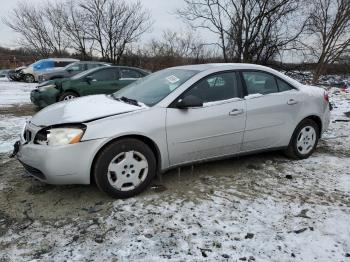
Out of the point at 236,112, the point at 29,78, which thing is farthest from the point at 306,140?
the point at 29,78

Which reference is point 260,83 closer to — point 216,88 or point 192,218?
point 216,88

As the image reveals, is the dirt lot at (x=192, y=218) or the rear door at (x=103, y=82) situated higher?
the rear door at (x=103, y=82)

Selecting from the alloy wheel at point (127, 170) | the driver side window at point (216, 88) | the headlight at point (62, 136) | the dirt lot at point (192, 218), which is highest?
the driver side window at point (216, 88)

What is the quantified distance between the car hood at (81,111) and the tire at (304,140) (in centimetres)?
246

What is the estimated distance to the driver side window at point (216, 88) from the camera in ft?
13.9

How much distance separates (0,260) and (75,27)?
1240 inches

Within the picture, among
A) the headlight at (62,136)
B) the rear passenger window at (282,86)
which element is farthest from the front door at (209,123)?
the headlight at (62,136)

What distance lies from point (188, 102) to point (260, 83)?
4.42ft

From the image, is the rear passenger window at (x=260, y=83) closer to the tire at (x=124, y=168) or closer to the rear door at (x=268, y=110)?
the rear door at (x=268, y=110)

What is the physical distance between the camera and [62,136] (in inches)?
138

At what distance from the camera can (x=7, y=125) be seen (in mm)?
7391

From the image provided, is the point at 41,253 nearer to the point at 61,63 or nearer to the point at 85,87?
the point at 85,87

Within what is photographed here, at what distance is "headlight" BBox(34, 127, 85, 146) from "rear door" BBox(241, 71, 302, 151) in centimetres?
217

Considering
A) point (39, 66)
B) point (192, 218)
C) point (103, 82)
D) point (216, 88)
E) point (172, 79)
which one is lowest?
point (192, 218)
